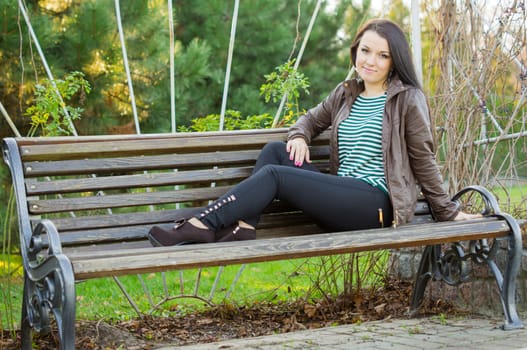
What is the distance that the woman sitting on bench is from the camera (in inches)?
133

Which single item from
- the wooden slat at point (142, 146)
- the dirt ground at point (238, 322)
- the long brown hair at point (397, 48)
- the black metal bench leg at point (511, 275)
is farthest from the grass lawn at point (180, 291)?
the long brown hair at point (397, 48)

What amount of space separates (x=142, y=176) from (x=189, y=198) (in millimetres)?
235

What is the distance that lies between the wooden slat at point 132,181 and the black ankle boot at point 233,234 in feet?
1.68

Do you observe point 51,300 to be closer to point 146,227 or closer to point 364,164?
point 146,227

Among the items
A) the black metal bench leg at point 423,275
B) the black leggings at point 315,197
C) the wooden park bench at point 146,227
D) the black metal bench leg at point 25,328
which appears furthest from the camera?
the black metal bench leg at point 423,275

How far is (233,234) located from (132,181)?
62 centimetres

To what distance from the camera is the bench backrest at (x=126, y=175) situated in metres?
3.47

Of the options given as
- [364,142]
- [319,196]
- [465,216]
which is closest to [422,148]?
[364,142]

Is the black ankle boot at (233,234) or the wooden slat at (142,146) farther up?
the wooden slat at (142,146)

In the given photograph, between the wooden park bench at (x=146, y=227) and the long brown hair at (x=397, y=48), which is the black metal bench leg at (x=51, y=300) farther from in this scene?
the long brown hair at (x=397, y=48)

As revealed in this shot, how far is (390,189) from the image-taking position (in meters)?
3.59

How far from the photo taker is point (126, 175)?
3.74 meters

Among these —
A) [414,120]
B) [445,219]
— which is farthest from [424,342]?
[414,120]

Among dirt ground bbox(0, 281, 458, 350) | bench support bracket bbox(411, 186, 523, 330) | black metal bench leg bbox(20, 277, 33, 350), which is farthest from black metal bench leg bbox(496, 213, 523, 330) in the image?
black metal bench leg bbox(20, 277, 33, 350)
